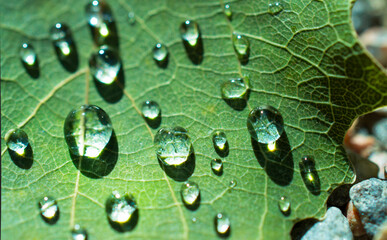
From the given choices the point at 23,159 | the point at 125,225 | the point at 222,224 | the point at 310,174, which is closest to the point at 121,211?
the point at 125,225

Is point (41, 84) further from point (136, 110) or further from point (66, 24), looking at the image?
point (136, 110)

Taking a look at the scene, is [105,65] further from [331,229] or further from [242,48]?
[331,229]

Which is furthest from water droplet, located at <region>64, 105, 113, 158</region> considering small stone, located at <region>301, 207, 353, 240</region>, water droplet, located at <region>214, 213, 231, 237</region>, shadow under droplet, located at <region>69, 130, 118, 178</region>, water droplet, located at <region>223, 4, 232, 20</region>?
small stone, located at <region>301, 207, 353, 240</region>

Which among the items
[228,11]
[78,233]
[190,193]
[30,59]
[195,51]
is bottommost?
[78,233]

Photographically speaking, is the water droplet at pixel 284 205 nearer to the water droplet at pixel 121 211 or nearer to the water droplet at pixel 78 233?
the water droplet at pixel 121 211

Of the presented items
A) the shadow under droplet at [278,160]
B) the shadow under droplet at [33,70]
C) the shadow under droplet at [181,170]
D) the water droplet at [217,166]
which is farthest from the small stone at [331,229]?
the shadow under droplet at [33,70]

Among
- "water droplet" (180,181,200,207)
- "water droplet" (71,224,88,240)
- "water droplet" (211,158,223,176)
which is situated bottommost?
"water droplet" (71,224,88,240)

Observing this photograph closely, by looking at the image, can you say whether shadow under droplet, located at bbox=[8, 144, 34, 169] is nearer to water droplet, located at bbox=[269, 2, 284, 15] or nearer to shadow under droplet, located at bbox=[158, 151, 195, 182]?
shadow under droplet, located at bbox=[158, 151, 195, 182]
